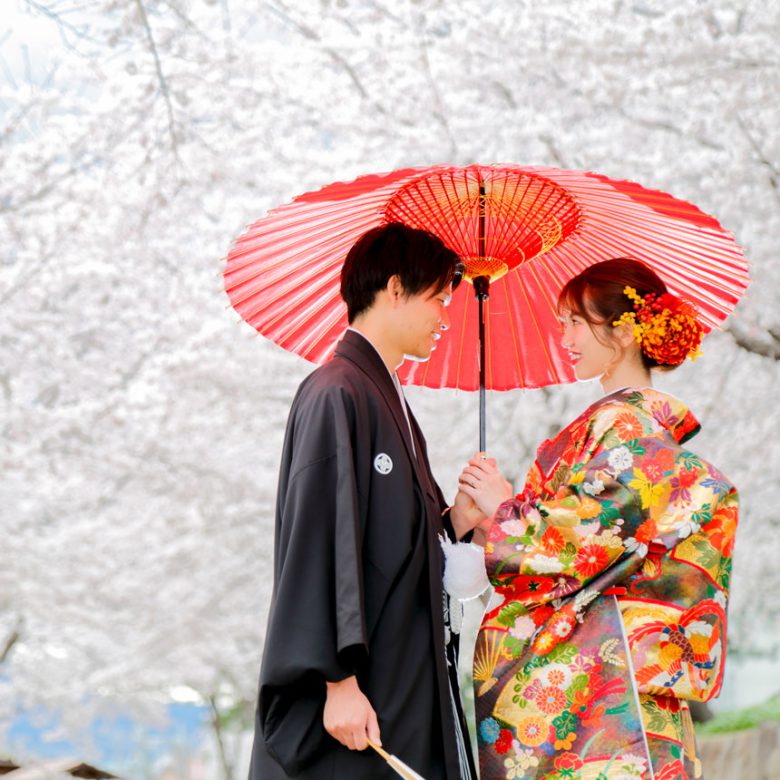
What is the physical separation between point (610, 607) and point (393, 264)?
941 millimetres

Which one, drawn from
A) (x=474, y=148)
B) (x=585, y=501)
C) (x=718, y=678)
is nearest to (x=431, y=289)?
(x=585, y=501)

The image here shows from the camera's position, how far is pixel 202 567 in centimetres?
630

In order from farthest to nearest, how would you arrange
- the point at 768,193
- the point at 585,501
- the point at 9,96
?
the point at 9,96 → the point at 768,193 → the point at 585,501

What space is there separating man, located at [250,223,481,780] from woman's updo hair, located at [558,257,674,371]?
338 millimetres

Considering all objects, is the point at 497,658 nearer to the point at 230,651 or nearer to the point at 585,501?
the point at 585,501

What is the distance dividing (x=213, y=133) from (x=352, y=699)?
16.9 feet

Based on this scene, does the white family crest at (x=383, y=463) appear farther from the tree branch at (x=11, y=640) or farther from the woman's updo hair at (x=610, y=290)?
the tree branch at (x=11, y=640)

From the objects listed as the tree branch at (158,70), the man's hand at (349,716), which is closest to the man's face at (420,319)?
the man's hand at (349,716)

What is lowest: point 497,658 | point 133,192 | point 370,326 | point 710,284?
point 497,658

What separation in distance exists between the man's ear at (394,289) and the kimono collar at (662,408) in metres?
0.56

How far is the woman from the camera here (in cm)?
223

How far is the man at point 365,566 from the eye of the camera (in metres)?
1.98

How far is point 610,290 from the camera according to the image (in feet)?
8.14

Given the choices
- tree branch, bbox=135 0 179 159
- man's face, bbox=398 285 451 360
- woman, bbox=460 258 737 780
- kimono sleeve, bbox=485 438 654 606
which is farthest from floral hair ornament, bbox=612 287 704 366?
tree branch, bbox=135 0 179 159
